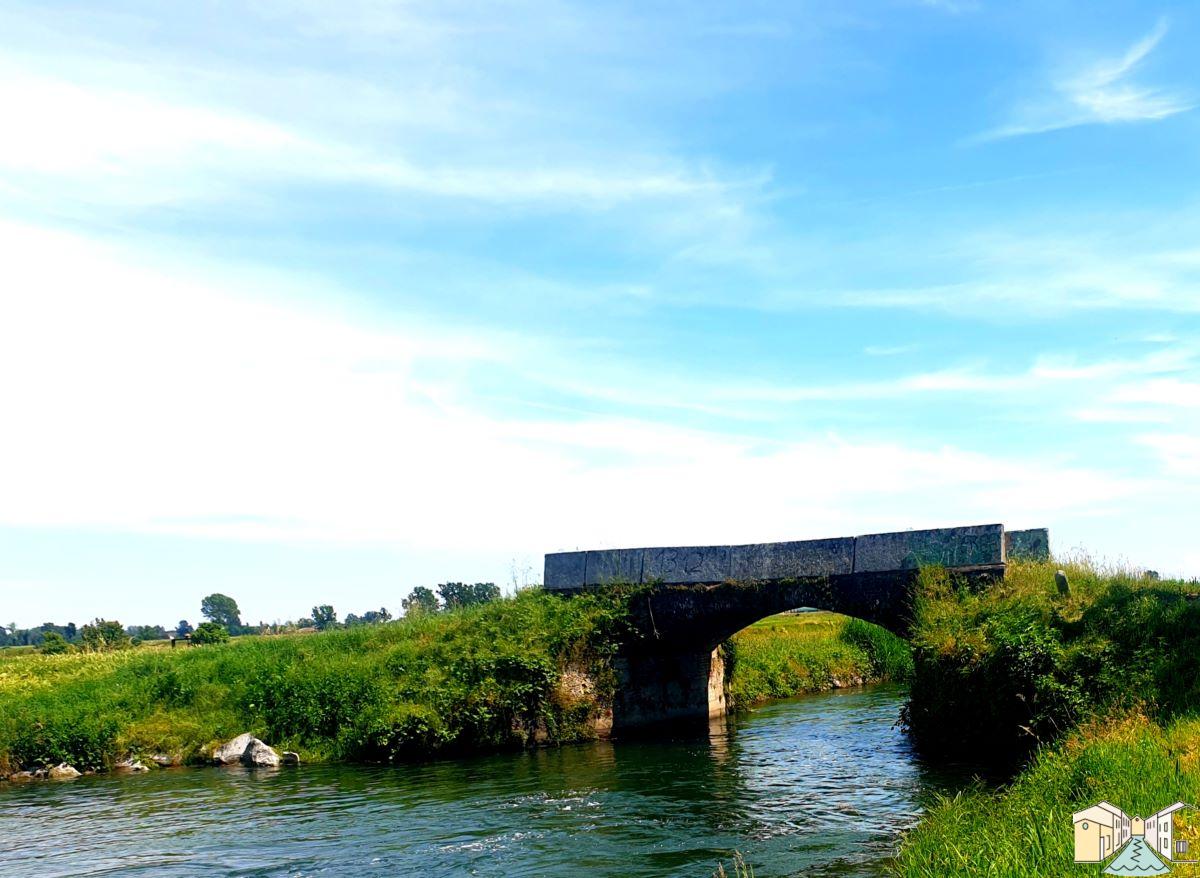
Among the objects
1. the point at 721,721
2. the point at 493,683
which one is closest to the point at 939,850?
the point at 493,683

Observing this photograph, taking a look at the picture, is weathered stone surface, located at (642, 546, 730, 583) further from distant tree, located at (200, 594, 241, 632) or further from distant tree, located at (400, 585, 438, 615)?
distant tree, located at (200, 594, 241, 632)

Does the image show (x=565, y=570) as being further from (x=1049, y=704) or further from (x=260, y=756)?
(x=1049, y=704)

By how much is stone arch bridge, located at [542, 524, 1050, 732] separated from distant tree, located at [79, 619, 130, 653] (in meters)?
23.2

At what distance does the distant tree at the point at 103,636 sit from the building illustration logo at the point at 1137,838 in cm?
4192

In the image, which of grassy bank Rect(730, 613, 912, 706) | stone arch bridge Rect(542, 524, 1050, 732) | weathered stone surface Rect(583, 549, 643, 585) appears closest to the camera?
stone arch bridge Rect(542, 524, 1050, 732)

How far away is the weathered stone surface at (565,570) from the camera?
32719mm

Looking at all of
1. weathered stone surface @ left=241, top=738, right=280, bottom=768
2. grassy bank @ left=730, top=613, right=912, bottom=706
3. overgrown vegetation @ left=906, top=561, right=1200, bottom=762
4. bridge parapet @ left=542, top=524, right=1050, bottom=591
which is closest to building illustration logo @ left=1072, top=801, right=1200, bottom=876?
overgrown vegetation @ left=906, top=561, right=1200, bottom=762

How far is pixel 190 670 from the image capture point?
107 feet

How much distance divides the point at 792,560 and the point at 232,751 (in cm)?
1664

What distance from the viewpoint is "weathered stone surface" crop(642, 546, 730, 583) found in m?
29.9

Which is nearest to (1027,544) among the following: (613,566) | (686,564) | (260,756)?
(686,564)

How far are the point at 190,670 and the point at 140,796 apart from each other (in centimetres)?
927

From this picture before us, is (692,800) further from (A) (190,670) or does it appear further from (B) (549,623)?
(A) (190,670)

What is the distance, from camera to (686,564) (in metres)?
30.6
